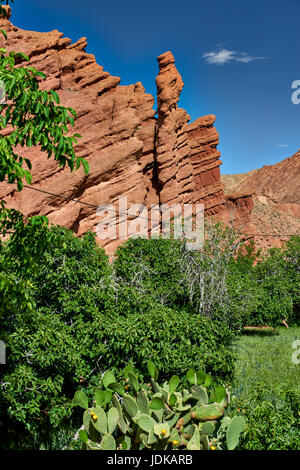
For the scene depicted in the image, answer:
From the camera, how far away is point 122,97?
28734 millimetres

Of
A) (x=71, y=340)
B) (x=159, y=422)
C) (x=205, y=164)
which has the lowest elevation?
(x=159, y=422)

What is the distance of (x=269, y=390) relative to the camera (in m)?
7.19

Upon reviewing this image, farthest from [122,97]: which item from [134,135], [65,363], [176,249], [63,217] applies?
[65,363]

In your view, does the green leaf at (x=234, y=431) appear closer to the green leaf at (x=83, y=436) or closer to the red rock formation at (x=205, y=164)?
the green leaf at (x=83, y=436)

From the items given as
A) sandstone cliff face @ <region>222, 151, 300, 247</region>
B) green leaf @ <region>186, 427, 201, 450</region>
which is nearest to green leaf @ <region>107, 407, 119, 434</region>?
green leaf @ <region>186, 427, 201, 450</region>

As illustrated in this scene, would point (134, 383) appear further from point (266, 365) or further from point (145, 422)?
point (266, 365)

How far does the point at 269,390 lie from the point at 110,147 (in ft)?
74.0

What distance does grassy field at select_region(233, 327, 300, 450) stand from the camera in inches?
154

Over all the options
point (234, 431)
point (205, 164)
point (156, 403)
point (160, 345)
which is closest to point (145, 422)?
point (156, 403)

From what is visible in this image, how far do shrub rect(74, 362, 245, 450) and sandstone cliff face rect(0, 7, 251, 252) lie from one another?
20.1 m

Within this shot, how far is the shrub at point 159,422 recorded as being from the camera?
11.3 ft

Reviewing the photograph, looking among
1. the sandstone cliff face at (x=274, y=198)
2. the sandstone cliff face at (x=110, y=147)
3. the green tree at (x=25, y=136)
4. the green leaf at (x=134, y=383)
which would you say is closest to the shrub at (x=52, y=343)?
the green tree at (x=25, y=136)

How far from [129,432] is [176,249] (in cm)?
810
